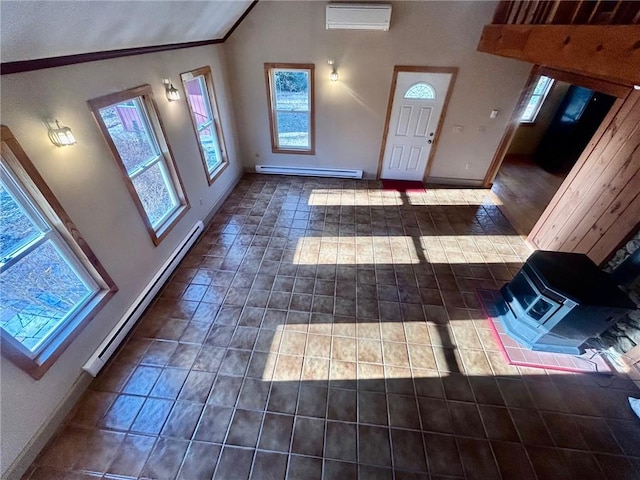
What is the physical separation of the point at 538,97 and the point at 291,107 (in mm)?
5299

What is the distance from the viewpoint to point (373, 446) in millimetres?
2033

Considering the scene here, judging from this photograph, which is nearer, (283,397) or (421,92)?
(283,397)

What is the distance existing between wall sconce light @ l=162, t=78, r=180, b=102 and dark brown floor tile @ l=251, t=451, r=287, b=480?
11.5ft

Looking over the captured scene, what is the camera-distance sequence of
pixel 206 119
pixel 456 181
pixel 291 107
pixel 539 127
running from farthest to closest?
pixel 539 127, pixel 456 181, pixel 291 107, pixel 206 119

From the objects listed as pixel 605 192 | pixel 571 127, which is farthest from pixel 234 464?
pixel 571 127

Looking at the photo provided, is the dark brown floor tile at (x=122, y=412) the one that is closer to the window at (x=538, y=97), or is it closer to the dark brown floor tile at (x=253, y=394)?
the dark brown floor tile at (x=253, y=394)

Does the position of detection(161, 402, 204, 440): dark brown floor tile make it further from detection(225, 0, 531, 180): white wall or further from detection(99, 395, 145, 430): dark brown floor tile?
detection(225, 0, 531, 180): white wall

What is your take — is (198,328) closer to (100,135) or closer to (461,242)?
(100,135)

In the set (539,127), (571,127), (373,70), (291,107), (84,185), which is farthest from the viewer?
(539,127)

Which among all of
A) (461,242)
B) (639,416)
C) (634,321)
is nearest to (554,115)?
(461,242)

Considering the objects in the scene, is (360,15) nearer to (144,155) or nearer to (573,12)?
(573,12)

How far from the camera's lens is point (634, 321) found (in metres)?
2.43

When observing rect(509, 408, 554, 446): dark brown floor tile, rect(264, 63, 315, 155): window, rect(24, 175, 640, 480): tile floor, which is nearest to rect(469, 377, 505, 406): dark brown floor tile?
rect(24, 175, 640, 480): tile floor

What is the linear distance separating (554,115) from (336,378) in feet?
23.2
